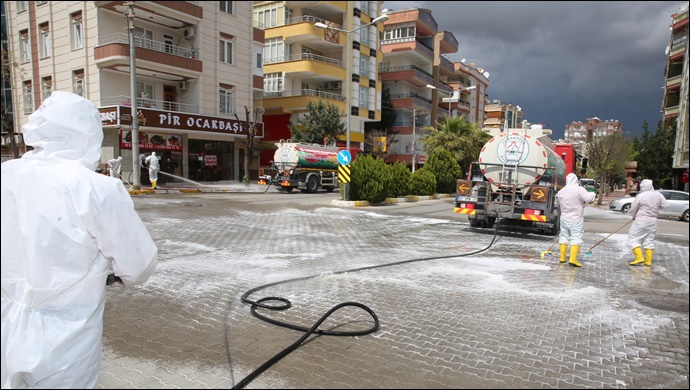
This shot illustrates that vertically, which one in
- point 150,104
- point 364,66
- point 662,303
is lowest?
point 662,303

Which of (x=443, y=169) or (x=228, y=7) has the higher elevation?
(x=228, y=7)

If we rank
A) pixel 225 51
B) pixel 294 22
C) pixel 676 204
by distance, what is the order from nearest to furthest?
pixel 676 204, pixel 225 51, pixel 294 22

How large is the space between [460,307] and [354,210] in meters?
11.9

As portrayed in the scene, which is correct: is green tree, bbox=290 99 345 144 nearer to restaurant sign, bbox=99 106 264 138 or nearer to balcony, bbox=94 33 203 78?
restaurant sign, bbox=99 106 264 138

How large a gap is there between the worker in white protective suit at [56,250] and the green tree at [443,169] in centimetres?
2552

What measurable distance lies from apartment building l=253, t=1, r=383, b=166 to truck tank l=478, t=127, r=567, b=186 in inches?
919

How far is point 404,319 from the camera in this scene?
4980 millimetres

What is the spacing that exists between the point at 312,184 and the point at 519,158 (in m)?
15.7

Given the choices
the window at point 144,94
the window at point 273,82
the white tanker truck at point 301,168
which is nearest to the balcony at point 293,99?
the window at point 273,82

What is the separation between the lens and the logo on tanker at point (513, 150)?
1188cm

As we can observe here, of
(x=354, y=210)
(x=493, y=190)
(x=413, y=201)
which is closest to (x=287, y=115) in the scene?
(x=413, y=201)

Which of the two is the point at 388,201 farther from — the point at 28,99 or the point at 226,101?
the point at 28,99

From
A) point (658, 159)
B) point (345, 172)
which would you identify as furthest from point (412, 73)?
point (345, 172)

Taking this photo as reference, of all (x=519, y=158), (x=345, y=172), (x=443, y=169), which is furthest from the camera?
(x=443, y=169)
